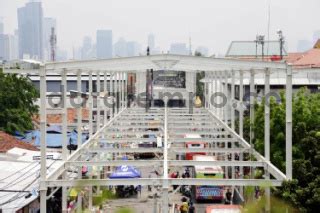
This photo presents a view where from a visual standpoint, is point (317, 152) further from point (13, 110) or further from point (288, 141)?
point (13, 110)

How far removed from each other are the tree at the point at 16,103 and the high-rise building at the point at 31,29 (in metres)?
72.5

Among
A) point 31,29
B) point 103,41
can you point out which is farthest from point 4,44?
point 31,29

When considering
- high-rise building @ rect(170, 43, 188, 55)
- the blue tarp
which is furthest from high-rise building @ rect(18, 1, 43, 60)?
the blue tarp

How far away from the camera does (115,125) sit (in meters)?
18.2

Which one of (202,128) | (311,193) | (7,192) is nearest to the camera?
(311,193)

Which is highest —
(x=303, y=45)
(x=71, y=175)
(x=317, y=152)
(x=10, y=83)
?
(x=303, y=45)

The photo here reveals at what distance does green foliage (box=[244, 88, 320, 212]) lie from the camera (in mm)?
7750

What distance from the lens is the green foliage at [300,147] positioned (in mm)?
7750

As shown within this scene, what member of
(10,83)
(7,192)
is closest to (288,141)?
(7,192)

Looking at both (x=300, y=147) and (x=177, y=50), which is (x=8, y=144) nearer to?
(x=300, y=147)

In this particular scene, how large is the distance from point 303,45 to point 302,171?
136018mm

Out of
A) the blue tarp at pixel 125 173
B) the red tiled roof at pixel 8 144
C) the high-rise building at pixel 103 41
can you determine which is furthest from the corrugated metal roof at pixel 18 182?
the high-rise building at pixel 103 41

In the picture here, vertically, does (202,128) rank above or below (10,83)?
below

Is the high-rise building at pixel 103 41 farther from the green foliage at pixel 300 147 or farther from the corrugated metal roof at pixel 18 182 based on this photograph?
the green foliage at pixel 300 147
